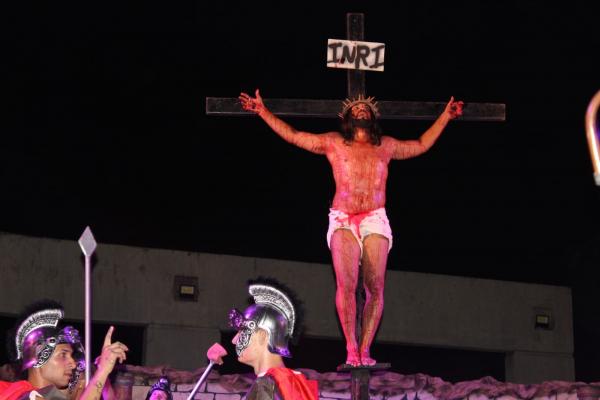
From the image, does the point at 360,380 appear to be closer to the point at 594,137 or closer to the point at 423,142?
the point at 423,142

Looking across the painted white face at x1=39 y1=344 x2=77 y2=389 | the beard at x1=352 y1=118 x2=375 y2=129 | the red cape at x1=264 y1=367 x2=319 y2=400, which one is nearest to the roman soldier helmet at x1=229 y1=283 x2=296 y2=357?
the red cape at x1=264 y1=367 x2=319 y2=400

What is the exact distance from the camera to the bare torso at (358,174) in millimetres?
6773

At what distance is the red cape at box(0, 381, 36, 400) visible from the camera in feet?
18.6

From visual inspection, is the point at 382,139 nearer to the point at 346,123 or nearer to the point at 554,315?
the point at 346,123

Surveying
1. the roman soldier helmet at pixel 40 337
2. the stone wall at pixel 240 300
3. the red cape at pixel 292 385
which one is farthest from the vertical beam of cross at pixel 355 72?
the stone wall at pixel 240 300

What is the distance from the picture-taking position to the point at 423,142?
7.02 m

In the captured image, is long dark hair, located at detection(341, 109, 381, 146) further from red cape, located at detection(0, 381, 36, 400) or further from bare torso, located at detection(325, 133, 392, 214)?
red cape, located at detection(0, 381, 36, 400)

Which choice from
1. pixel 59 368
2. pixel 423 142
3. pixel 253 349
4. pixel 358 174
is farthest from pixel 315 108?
pixel 59 368

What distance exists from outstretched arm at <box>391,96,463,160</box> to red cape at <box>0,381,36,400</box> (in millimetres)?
2545

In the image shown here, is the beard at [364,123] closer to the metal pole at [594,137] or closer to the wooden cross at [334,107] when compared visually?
the wooden cross at [334,107]

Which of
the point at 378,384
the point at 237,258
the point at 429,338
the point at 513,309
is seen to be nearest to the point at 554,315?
the point at 513,309

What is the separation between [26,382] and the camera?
5.82 m

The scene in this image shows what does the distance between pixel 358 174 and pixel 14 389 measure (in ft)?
7.63

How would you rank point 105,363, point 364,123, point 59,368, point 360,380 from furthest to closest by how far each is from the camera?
point 364,123, point 360,380, point 59,368, point 105,363
